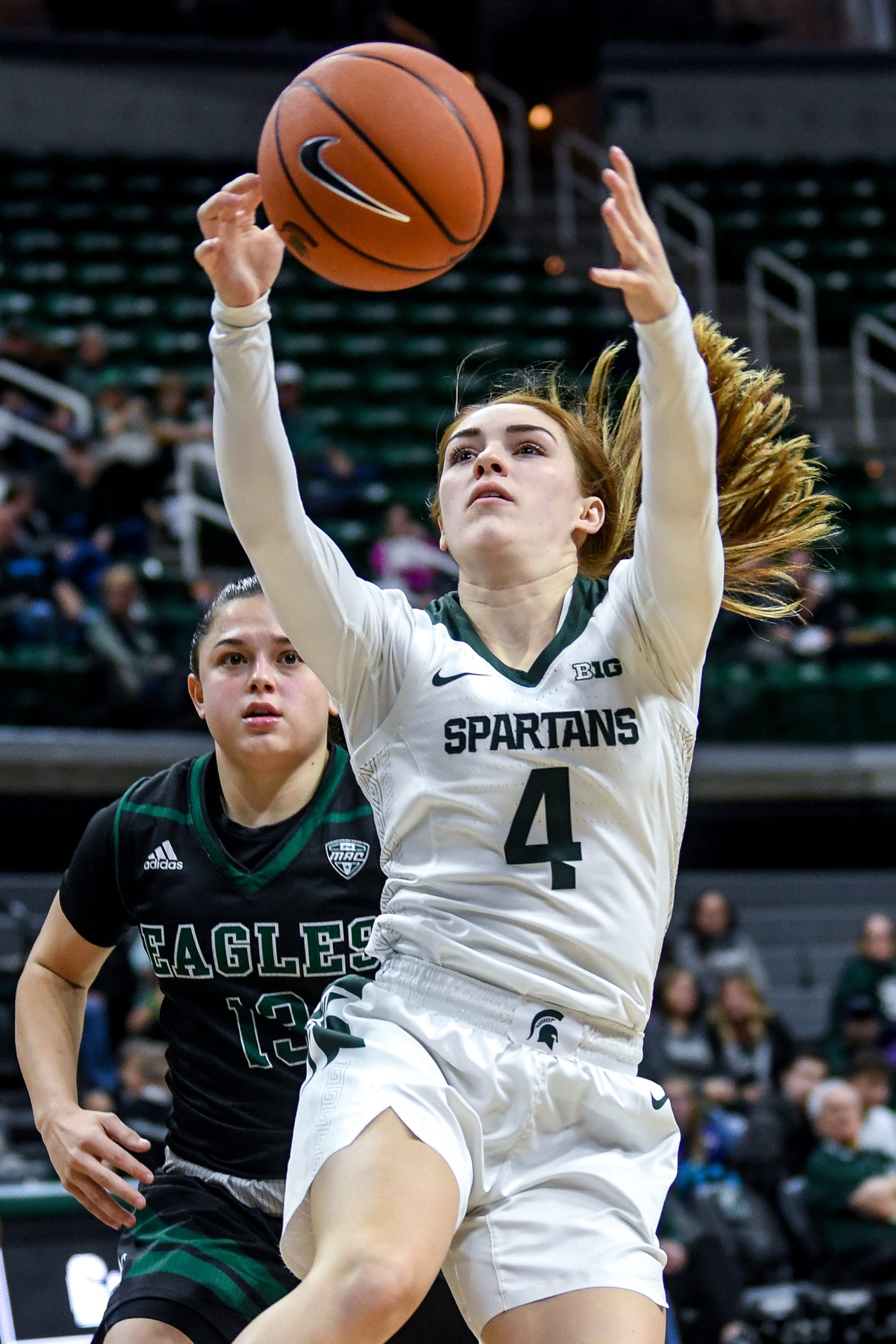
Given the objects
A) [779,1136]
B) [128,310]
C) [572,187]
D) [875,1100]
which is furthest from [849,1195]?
[572,187]

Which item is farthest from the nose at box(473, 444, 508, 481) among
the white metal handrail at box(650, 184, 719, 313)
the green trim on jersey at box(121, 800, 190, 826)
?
the white metal handrail at box(650, 184, 719, 313)

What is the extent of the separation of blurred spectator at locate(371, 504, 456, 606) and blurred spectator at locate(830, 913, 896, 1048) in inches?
117

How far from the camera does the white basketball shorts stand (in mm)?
2613

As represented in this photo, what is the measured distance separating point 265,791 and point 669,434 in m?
1.27

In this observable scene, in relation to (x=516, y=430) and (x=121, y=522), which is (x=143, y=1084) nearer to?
(x=121, y=522)

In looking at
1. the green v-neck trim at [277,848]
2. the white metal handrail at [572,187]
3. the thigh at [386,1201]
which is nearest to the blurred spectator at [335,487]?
the white metal handrail at [572,187]

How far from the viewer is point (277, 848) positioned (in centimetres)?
350

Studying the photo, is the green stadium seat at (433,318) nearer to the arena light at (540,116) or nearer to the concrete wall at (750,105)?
the concrete wall at (750,105)

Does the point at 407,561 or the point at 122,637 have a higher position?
the point at 407,561

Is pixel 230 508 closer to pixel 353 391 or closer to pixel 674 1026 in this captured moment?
pixel 674 1026

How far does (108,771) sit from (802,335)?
756 centimetres

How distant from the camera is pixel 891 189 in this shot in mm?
16672

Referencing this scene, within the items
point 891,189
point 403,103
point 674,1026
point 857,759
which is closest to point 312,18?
point 891,189

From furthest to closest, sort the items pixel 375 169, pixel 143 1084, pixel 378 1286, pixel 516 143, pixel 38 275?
pixel 516 143
pixel 38 275
pixel 143 1084
pixel 375 169
pixel 378 1286
